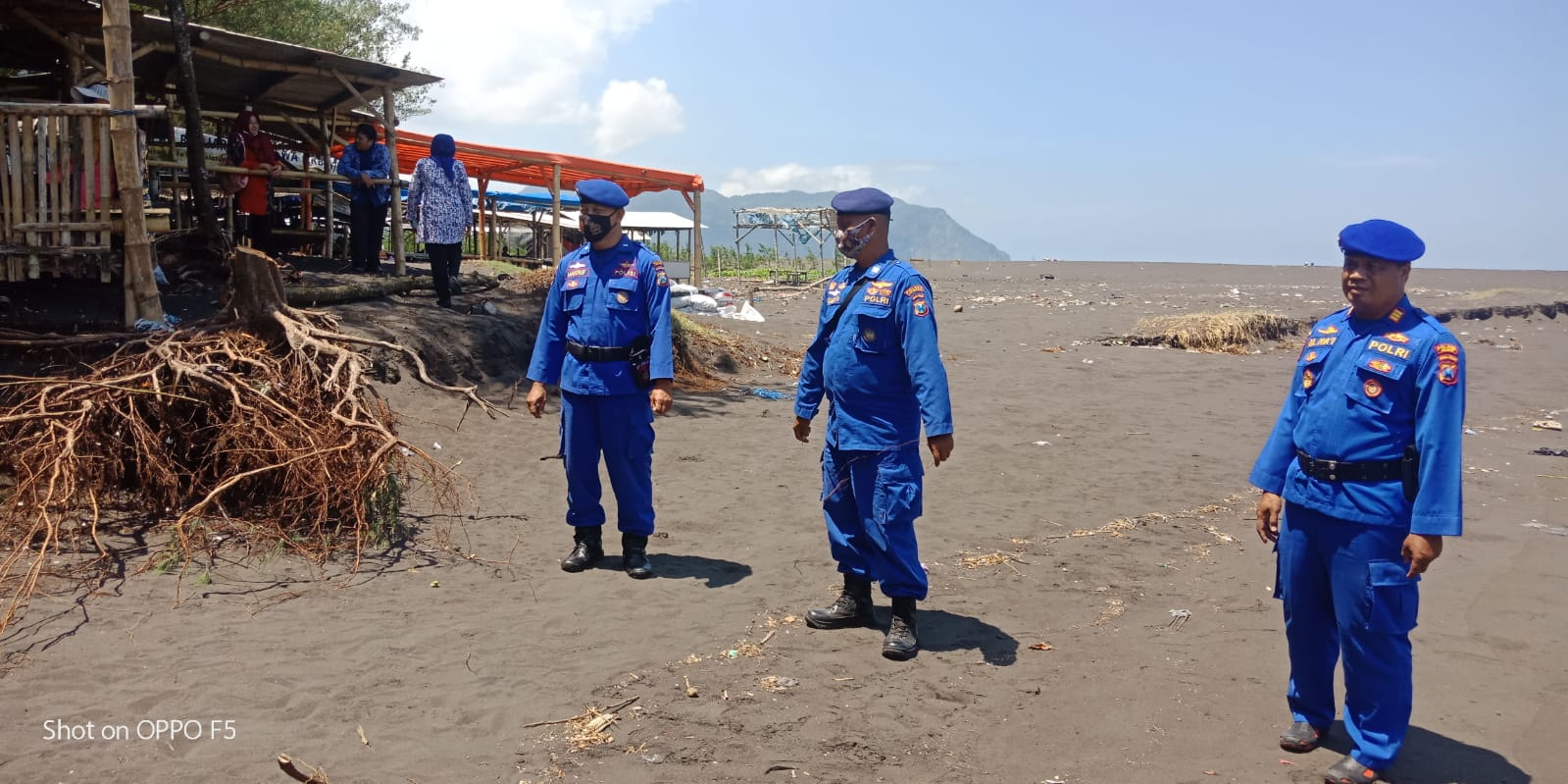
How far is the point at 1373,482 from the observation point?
3291 mm

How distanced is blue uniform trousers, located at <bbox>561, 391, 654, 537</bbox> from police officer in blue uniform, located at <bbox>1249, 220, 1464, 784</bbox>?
2970 millimetres

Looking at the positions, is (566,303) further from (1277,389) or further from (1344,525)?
(1277,389)

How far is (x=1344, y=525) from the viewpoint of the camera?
3338 mm

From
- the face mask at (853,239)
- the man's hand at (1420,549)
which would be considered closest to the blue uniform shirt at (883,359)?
the face mask at (853,239)

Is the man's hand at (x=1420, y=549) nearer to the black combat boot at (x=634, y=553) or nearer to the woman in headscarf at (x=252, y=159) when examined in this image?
the black combat boot at (x=634, y=553)

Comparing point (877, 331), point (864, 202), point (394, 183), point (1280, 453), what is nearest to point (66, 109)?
point (394, 183)

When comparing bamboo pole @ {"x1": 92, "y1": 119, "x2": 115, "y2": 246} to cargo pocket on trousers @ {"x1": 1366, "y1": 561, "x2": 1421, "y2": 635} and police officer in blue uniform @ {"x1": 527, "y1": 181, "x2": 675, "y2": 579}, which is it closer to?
police officer in blue uniform @ {"x1": 527, "y1": 181, "x2": 675, "y2": 579}

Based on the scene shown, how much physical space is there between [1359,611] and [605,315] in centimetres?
345

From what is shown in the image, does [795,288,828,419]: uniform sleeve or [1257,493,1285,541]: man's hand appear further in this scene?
[795,288,828,419]: uniform sleeve

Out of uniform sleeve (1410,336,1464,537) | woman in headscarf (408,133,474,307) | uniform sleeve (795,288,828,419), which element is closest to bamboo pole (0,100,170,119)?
woman in headscarf (408,133,474,307)

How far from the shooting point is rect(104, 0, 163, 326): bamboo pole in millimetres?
7176

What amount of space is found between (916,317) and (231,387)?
376cm

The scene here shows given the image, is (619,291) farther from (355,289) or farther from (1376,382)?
(355,289)

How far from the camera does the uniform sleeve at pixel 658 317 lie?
204 inches
